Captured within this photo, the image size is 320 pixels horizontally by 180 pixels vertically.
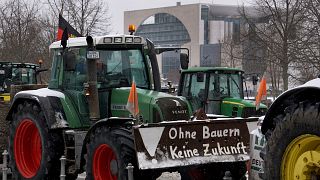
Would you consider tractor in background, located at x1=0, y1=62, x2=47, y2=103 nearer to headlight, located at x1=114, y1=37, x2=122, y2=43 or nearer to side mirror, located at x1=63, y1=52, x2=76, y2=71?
side mirror, located at x1=63, y1=52, x2=76, y2=71

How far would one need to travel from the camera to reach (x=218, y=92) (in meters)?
15.2

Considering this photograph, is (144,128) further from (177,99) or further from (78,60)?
(78,60)

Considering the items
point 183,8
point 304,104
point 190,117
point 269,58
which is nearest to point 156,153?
point 190,117

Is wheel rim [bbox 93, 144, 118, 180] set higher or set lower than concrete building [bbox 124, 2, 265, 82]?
lower

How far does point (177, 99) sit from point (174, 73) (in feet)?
224

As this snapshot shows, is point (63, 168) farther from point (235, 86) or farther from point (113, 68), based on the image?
point (235, 86)

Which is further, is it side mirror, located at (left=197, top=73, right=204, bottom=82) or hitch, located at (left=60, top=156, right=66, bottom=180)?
side mirror, located at (left=197, top=73, right=204, bottom=82)

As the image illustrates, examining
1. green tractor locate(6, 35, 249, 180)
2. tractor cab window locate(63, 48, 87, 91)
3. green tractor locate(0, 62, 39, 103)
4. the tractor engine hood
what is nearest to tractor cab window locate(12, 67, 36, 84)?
green tractor locate(0, 62, 39, 103)

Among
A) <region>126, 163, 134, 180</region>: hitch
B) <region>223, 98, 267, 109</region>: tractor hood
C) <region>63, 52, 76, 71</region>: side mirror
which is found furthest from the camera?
<region>223, 98, 267, 109</region>: tractor hood

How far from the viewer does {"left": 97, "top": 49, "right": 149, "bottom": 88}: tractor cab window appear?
8.98 meters

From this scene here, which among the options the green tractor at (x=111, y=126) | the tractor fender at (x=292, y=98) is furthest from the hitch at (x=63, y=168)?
the tractor fender at (x=292, y=98)

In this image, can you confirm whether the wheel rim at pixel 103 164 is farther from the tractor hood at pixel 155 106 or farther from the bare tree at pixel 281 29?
the bare tree at pixel 281 29

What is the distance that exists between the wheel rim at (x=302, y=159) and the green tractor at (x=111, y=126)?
2.56 metres

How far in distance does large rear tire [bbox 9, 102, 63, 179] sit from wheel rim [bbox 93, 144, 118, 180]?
1275mm
